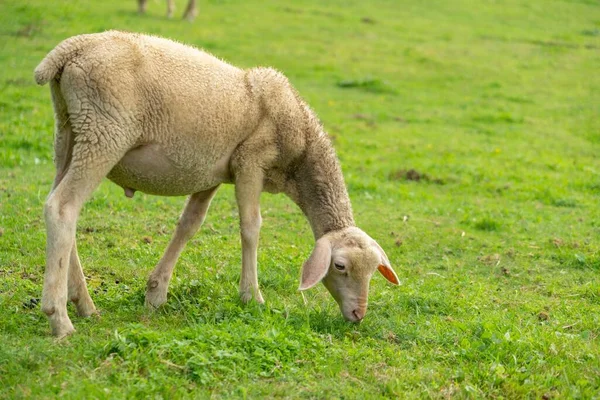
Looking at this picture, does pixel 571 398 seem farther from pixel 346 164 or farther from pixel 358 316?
pixel 346 164

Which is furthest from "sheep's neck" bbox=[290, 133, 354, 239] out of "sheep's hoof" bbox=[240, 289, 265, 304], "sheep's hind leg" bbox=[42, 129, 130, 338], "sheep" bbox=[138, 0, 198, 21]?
"sheep" bbox=[138, 0, 198, 21]

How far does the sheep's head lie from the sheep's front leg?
52 centimetres

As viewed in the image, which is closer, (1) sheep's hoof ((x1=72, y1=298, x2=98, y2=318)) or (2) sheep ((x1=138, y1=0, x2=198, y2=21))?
(1) sheep's hoof ((x1=72, y1=298, x2=98, y2=318))

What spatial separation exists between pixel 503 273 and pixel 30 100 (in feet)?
29.0

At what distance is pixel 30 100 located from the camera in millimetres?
13891

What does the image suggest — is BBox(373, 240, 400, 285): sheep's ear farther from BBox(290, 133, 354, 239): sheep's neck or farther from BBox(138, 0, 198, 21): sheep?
BBox(138, 0, 198, 21): sheep

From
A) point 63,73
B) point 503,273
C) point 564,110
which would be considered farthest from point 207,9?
point 63,73

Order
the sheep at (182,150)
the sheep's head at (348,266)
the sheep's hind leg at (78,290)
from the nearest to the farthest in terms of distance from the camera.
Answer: the sheep at (182,150) < the sheep's hind leg at (78,290) < the sheep's head at (348,266)

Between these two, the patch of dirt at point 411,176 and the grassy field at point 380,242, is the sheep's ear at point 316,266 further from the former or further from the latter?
the patch of dirt at point 411,176

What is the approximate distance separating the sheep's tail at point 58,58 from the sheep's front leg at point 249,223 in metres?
1.58

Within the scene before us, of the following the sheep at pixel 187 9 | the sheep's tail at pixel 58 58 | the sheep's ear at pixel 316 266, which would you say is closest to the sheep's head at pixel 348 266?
the sheep's ear at pixel 316 266

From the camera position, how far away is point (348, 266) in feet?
21.3

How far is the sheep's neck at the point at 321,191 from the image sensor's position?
270 inches

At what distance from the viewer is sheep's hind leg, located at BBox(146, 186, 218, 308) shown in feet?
22.1
